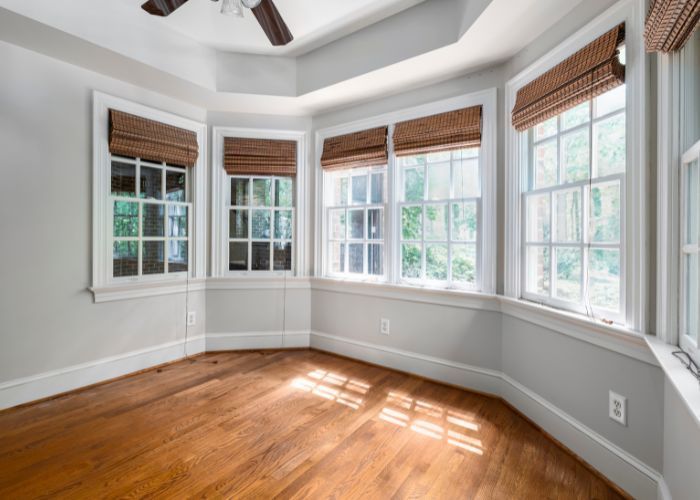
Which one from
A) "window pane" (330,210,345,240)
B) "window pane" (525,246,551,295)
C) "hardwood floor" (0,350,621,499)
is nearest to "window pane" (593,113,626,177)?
"window pane" (525,246,551,295)

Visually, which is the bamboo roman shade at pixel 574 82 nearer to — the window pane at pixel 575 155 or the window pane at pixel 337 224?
the window pane at pixel 575 155

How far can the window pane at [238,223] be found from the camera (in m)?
3.66

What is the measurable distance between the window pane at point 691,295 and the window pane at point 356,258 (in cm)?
238

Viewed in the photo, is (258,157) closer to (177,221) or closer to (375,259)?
(177,221)

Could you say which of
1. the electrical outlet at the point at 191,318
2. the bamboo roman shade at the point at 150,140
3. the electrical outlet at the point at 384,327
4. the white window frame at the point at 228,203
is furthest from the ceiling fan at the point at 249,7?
the electrical outlet at the point at 191,318

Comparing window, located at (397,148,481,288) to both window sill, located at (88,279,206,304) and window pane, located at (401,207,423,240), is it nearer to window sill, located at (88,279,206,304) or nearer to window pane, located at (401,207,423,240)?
window pane, located at (401,207,423,240)

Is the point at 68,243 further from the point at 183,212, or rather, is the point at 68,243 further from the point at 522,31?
the point at 522,31

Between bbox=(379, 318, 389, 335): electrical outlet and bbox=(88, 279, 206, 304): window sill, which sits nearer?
bbox=(88, 279, 206, 304): window sill

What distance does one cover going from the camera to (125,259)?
302cm

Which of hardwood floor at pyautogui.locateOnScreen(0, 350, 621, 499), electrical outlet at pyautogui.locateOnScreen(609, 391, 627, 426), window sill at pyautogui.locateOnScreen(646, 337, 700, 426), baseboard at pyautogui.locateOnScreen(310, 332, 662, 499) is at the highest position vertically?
window sill at pyautogui.locateOnScreen(646, 337, 700, 426)

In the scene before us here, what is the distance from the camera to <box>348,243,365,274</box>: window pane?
3.47 m

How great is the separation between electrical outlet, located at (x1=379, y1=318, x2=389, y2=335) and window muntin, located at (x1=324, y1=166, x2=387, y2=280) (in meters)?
0.40

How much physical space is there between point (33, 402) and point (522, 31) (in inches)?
163

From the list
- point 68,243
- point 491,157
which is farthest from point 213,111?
point 491,157
